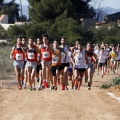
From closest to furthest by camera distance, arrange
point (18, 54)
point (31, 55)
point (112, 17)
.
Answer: point (31, 55), point (18, 54), point (112, 17)

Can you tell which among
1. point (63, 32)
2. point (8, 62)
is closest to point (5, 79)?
point (8, 62)

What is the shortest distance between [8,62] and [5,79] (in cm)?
434

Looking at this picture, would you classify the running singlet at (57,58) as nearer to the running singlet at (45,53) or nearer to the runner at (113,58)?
the running singlet at (45,53)

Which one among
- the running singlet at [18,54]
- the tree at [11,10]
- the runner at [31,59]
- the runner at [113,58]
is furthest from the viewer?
the tree at [11,10]

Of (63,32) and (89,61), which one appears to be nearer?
(89,61)

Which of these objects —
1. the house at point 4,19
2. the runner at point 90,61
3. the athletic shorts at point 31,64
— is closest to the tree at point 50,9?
the house at point 4,19

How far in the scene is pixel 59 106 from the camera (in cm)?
1196

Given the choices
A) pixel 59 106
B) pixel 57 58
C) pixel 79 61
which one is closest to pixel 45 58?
pixel 57 58

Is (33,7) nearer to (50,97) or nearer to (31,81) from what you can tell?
(31,81)

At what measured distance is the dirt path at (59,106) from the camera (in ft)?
35.6

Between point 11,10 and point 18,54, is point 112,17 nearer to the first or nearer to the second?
point 11,10

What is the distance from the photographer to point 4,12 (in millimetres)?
100500

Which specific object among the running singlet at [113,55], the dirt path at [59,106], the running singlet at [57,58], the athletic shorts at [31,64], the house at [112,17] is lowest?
the house at [112,17]

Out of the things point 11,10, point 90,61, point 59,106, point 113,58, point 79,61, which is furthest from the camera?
point 11,10
